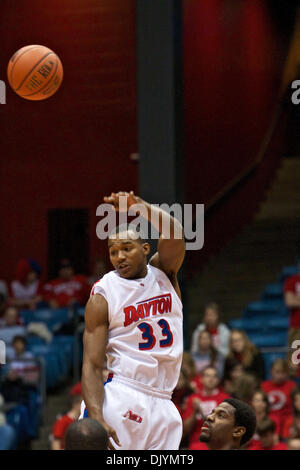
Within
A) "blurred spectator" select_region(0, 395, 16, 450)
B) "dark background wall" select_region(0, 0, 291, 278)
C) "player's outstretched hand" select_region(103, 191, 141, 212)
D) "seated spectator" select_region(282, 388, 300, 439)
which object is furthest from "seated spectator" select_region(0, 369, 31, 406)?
"player's outstretched hand" select_region(103, 191, 141, 212)

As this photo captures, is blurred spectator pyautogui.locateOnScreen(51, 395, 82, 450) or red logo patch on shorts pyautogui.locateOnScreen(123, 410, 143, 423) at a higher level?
red logo patch on shorts pyautogui.locateOnScreen(123, 410, 143, 423)

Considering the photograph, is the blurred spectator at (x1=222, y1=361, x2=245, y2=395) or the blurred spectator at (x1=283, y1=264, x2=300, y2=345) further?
the blurred spectator at (x1=283, y1=264, x2=300, y2=345)

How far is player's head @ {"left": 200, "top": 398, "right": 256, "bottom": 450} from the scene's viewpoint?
4.18 metres

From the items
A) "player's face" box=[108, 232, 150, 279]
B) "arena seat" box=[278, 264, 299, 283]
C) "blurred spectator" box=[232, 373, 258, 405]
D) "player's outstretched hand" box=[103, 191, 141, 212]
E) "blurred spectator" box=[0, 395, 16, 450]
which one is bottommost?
"blurred spectator" box=[0, 395, 16, 450]

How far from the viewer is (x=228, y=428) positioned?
13.8 ft

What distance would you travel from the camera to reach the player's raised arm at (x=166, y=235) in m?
4.11

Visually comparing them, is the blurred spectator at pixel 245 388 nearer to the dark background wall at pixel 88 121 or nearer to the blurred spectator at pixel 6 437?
the blurred spectator at pixel 6 437

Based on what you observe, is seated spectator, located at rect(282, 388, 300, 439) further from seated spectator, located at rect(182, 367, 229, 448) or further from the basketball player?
the basketball player

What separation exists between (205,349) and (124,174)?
14.9ft

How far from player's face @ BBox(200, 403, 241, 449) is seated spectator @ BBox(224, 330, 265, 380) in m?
3.80

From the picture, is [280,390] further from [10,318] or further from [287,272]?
[287,272]

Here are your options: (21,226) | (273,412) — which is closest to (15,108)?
(21,226)

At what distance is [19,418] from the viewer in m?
8.03

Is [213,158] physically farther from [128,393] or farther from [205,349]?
[128,393]
